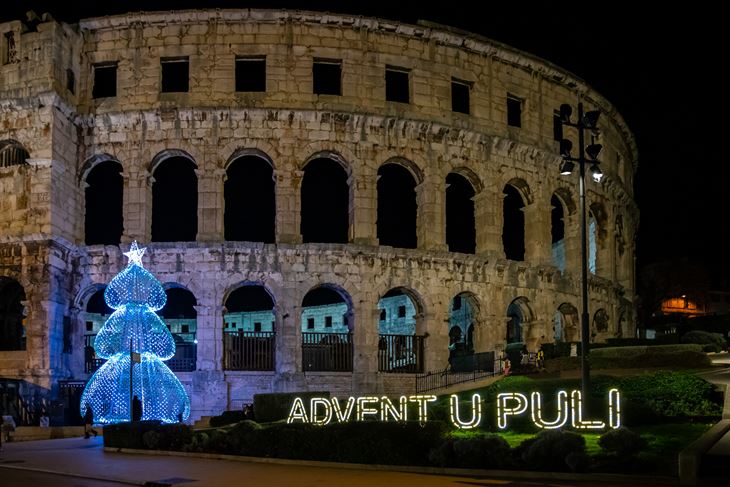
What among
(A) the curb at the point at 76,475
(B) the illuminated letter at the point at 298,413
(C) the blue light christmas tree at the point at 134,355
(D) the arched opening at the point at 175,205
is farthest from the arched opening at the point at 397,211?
(A) the curb at the point at 76,475

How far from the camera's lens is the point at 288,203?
37812 millimetres

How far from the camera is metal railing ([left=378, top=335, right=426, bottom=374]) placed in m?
38.7

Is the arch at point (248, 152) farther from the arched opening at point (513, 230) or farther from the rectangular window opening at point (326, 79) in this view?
the arched opening at point (513, 230)

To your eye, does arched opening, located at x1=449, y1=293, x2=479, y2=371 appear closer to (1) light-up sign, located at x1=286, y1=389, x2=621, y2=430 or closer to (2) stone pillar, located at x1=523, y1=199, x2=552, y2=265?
(2) stone pillar, located at x1=523, y1=199, x2=552, y2=265

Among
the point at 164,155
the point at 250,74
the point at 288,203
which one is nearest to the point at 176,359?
the point at 288,203

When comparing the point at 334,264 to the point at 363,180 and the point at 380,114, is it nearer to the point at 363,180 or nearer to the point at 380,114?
the point at 363,180

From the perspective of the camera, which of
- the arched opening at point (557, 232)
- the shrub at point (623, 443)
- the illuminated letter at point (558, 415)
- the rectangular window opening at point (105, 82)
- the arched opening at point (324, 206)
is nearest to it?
the shrub at point (623, 443)

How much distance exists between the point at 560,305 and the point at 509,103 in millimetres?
10608

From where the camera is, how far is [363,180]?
38594 millimetres

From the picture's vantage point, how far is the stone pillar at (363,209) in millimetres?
38250

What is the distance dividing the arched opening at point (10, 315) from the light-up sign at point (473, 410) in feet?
67.2

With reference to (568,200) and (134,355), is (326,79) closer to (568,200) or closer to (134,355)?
(568,200)

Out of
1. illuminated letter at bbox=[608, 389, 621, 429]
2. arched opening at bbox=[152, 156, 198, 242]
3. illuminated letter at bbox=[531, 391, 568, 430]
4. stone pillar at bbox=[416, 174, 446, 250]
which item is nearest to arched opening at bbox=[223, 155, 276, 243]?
arched opening at bbox=[152, 156, 198, 242]

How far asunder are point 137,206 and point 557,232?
34022mm
